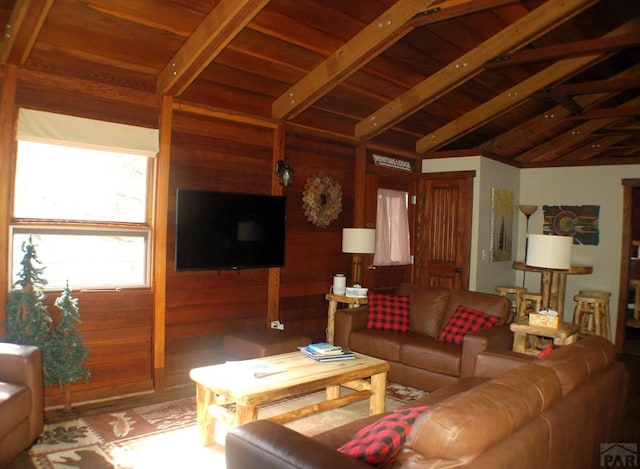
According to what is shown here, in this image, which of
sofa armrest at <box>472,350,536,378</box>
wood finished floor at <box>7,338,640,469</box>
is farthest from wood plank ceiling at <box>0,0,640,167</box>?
sofa armrest at <box>472,350,536,378</box>

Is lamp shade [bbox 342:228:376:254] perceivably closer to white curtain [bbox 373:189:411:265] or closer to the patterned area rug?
white curtain [bbox 373:189:411:265]

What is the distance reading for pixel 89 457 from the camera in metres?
2.90

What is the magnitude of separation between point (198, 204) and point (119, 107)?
38.3 inches

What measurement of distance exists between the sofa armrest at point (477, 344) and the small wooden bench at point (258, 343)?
129 cm

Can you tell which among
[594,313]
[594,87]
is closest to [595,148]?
[594,87]

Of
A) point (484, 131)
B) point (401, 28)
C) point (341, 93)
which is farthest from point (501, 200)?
point (401, 28)

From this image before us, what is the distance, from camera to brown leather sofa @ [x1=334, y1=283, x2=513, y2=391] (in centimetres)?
400

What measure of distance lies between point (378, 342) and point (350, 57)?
253 centimetres

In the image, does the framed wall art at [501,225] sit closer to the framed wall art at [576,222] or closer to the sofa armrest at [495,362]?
the framed wall art at [576,222]

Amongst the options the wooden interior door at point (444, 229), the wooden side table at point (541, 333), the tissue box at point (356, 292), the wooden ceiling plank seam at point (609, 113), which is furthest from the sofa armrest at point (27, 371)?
the wooden ceiling plank seam at point (609, 113)

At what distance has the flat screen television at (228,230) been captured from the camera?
13.9 feet

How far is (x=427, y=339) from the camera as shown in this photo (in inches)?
175

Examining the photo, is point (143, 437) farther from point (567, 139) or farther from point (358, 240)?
point (567, 139)

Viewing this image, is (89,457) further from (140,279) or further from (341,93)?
(341,93)
